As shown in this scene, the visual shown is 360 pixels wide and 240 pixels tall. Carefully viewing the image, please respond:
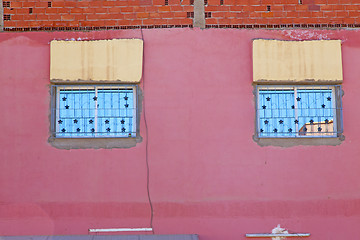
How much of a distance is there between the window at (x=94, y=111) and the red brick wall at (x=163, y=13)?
105 centimetres

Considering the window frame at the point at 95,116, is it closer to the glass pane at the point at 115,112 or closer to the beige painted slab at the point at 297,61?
the glass pane at the point at 115,112

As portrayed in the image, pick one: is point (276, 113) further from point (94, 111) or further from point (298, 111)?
point (94, 111)

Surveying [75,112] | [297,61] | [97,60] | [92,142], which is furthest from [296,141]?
[75,112]

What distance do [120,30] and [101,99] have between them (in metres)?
1.14

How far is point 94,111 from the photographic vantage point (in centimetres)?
698

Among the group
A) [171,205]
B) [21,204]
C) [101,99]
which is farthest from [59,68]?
[171,205]

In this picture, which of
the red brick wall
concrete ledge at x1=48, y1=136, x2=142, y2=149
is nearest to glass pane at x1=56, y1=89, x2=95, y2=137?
concrete ledge at x1=48, y1=136, x2=142, y2=149

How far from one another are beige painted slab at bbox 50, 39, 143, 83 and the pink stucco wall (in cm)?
19

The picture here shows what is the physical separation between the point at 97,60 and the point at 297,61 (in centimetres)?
313

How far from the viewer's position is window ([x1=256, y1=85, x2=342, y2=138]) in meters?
6.96

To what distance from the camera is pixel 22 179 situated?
6.78 metres

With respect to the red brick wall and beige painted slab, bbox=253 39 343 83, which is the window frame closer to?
the red brick wall

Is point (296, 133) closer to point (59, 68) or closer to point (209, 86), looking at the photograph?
point (209, 86)

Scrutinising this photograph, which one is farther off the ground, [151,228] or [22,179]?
[22,179]
